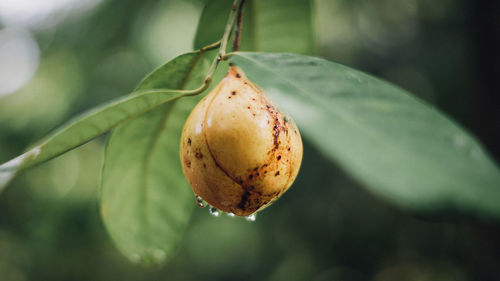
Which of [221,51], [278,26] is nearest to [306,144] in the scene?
[278,26]

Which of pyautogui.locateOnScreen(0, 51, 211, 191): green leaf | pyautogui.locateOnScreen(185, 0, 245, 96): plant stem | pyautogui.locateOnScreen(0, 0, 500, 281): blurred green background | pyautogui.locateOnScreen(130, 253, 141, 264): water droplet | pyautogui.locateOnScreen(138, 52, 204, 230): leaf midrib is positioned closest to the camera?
pyautogui.locateOnScreen(0, 51, 211, 191): green leaf

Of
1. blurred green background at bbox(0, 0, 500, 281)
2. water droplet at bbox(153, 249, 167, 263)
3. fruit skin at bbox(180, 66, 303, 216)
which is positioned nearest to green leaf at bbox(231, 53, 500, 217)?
fruit skin at bbox(180, 66, 303, 216)

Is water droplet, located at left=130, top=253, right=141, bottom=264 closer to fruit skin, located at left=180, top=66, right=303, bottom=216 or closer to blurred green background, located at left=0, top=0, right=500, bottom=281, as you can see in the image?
fruit skin, located at left=180, top=66, right=303, bottom=216

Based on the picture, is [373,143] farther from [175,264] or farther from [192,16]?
[175,264]

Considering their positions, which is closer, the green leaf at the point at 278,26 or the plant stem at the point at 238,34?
the plant stem at the point at 238,34

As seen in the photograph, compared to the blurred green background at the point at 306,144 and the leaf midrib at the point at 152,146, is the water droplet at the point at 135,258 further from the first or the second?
the blurred green background at the point at 306,144

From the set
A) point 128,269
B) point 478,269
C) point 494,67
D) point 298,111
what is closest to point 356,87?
point 298,111

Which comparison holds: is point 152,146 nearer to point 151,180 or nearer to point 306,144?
point 151,180

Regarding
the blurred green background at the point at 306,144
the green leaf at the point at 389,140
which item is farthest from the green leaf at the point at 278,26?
the blurred green background at the point at 306,144
